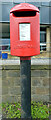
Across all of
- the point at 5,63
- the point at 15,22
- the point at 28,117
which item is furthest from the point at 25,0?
the point at 28,117

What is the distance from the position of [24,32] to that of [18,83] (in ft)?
5.87

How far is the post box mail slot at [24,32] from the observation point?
1.92m

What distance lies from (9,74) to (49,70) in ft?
3.70

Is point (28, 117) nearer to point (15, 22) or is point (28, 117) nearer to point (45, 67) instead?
point (45, 67)

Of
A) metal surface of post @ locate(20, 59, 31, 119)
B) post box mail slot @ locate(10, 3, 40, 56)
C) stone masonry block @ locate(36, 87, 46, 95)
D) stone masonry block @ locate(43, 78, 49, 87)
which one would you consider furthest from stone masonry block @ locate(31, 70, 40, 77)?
post box mail slot @ locate(10, 3, 40, 56)

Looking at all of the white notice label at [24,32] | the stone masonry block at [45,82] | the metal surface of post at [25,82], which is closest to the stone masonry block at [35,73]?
the stone masonry block at [45,82]

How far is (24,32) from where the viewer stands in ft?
6.47

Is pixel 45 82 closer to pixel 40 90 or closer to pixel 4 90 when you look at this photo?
pixel 40 90

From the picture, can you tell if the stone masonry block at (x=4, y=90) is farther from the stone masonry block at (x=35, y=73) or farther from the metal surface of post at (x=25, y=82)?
the metal surface of post at (x=25, y=82)

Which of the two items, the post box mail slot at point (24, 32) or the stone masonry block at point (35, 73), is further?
the stone masonry block at point (35, 73)

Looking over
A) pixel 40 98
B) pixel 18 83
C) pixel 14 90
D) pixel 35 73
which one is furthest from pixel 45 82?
pixel 14 90

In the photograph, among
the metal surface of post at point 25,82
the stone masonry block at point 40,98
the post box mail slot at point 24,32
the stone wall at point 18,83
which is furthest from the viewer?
the stone masonry block at point 40,98

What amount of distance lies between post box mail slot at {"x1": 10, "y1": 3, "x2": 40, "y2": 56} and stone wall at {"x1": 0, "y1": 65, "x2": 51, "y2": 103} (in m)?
1.30

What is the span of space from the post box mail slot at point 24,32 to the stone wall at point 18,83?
1.30 meters
